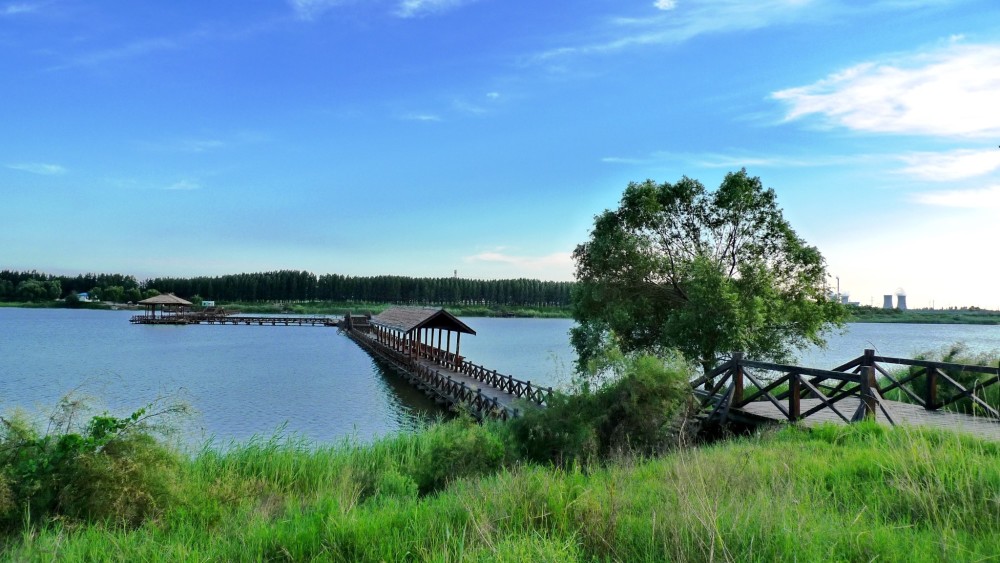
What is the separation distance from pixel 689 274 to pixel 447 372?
14.8 metres

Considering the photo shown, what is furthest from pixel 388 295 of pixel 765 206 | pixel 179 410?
pixel 179 410

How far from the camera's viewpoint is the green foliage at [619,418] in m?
9.36

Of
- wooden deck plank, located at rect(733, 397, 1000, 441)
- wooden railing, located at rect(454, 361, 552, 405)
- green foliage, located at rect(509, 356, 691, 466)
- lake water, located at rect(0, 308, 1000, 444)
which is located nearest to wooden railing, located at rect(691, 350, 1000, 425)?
wooden deck plank, located at rect(733, 397, 1000, 441)

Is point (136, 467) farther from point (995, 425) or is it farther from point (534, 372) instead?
point (534, 372)

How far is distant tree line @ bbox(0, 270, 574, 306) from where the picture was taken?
13638 cm

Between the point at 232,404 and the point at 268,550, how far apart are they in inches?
816

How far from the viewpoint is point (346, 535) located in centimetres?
469

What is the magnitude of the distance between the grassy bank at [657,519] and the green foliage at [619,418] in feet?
6.73

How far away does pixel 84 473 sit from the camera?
21.8 feet

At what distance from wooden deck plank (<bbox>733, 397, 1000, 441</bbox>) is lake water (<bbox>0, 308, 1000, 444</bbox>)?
1.52m

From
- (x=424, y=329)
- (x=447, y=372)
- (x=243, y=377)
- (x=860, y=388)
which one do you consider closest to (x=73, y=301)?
(x=243, y=377)

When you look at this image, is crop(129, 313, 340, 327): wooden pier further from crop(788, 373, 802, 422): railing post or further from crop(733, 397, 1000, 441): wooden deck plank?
crop(788, 373, 802, 422): railing post

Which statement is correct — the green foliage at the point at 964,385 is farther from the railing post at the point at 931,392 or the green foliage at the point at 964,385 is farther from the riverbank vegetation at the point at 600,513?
the riverbank vegetation at the point at 600,513

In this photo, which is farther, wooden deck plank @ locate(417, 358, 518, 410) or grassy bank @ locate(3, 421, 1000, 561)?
wooden deck plank @ locate(417, 358, 518, 410)
